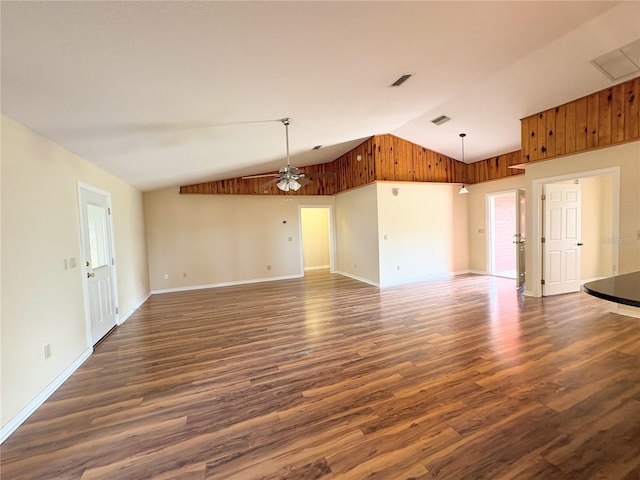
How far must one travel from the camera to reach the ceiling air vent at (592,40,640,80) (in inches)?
117

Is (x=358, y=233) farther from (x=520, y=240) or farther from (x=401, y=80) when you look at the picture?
(x=401, y=80)

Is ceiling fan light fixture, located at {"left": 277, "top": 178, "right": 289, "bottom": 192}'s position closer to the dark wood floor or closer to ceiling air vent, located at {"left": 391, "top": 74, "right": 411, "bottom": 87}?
ceiling air vent, located at {"left": 391, "top": 74, "right": 411, "bottom": 87}

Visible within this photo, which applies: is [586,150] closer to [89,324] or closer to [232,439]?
[232,439]

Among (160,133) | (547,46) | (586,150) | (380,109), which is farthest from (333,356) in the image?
(586,150)

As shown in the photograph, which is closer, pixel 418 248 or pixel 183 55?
pixel 183 55

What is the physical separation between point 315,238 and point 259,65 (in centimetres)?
755

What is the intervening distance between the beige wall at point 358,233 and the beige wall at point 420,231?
207 mm

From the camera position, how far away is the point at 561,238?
487cm

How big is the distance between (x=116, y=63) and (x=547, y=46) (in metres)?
4.10

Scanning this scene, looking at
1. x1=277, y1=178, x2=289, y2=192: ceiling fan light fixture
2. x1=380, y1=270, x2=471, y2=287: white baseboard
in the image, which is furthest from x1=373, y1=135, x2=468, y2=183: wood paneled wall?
x1=277, y1=178, x2=289, y2=192: ceiling fan light fixture

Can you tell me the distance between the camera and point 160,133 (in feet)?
9.86

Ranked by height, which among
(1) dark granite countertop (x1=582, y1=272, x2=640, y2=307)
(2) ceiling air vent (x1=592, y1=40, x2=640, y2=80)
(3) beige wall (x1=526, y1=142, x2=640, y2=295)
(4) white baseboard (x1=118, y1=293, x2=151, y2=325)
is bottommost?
(4) white baseboard (x1=118, y1=293, x2=151, y2=325)

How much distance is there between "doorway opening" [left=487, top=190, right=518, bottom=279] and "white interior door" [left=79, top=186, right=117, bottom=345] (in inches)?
309

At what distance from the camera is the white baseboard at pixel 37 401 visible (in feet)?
6.32
